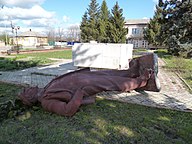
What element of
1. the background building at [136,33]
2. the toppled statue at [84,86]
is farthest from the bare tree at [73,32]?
the toppled statue at [84,86]

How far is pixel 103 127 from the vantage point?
3.62 m

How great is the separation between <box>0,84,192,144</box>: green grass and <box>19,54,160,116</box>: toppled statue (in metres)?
0.25

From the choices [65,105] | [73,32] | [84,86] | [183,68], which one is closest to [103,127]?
[65,105]

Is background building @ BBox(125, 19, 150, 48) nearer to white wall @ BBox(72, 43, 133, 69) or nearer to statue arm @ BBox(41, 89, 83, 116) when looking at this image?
white wall @ BBox(72, 43, 133, 69)

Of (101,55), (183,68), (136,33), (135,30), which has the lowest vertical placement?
(183,68)

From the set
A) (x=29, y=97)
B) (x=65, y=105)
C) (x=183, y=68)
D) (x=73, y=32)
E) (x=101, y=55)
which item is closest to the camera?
(x=65, y=105)

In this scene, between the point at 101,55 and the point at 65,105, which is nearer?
the point at 65,105

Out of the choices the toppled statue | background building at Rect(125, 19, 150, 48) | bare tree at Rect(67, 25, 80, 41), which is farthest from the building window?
the toppled statue

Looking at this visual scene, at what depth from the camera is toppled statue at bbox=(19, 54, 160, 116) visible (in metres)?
4.00

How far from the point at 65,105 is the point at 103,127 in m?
0.90

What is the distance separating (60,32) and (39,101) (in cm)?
7912

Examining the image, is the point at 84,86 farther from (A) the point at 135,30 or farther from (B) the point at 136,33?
(A) the point at 135,30

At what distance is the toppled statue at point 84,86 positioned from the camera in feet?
13.1

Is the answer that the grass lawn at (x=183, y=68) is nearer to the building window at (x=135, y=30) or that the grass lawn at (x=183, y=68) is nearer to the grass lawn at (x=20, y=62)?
the grass lawn at (x=20, y=62)
